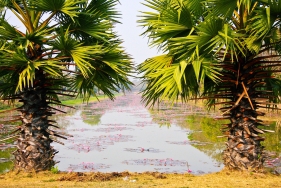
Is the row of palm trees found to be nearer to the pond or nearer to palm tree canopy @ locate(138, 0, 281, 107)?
palm tree canopy @ locate(138, 0, 281, 107)

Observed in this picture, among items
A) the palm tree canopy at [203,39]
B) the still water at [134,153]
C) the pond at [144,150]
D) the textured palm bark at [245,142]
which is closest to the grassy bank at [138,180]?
the textured palm bark at [245,142]

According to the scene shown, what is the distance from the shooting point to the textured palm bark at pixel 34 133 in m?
6.70

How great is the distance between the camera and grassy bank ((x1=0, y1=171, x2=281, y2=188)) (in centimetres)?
554

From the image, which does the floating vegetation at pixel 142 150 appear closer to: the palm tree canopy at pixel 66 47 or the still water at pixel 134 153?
the still water at pixel 134 153

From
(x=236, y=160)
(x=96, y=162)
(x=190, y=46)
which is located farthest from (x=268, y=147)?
(x=190, y=46)

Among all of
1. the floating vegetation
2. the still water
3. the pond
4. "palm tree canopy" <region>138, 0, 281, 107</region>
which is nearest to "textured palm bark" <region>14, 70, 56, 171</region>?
"palm tree canopy" <region>138, 0, 281, 107</region>

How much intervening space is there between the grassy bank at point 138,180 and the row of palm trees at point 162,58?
27 cm

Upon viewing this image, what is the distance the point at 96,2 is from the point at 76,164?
555 cm

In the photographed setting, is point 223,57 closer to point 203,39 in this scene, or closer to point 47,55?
point 203,39

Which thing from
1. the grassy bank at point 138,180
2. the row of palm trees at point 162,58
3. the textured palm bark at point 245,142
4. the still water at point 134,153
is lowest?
the still water at point 134,153

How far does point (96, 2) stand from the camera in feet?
23.4

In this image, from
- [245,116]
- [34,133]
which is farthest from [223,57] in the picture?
[34,133]

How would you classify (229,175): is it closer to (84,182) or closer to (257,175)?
(257,175)

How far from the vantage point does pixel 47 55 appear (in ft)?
21.9
